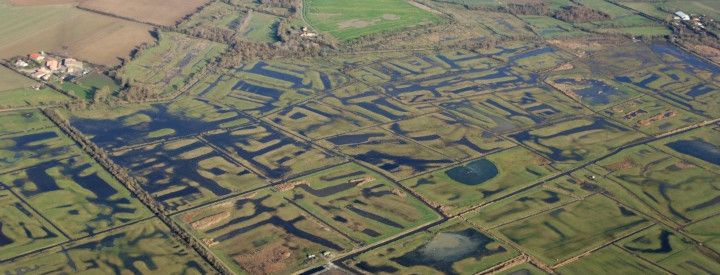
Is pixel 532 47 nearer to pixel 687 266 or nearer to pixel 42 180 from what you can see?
pixel 687 266

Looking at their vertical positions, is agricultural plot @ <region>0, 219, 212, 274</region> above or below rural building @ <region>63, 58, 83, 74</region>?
below

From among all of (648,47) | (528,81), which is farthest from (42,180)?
(648,47)

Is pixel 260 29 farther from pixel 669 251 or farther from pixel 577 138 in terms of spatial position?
pixel 669 251

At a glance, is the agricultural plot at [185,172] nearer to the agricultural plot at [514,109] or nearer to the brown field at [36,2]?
the agricultural plot at [514,109]

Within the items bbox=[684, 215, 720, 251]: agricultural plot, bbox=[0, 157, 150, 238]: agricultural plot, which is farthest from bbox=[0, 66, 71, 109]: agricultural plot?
bbox=[684, 215, 720, 251]: agricultural plot

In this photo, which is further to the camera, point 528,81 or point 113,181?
point 528,81

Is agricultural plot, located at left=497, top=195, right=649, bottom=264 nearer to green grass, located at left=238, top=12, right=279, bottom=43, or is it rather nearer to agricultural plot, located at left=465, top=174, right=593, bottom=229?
agricultural plot, located at left=465, top=174, right=593, bottom=229

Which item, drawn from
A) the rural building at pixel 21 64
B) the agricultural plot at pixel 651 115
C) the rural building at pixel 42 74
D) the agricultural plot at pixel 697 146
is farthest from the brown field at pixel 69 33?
the agricultural plot at pixel 697 146
